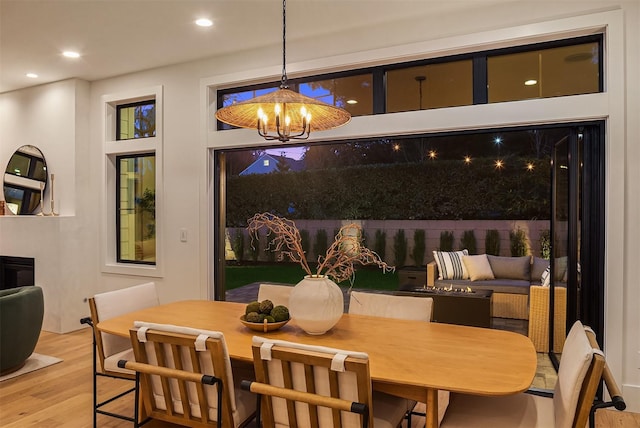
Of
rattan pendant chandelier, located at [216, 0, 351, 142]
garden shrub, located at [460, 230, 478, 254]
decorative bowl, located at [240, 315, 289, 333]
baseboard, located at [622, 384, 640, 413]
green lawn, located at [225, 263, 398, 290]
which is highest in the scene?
rattan pendant chandelier, located at [216, 0, 351, 142]

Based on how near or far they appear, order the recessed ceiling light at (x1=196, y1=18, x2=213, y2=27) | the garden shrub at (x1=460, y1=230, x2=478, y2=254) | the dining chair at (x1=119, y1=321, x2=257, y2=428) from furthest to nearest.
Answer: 1. the garden shrub at (x1=460, y1=230, x2=478, y2=254)
2. the recessed ceiling light at (x1=196, y1=18, x2=213, y2=27)
3. the dining chair at (x1=119, y1=321, x2=257, y2=428)

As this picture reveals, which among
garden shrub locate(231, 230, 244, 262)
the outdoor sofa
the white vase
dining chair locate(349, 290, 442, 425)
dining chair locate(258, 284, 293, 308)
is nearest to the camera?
the white vase

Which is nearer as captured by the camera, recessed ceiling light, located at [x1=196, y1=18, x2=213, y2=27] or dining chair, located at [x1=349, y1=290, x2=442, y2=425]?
dining chair, located at [x1=349, y1=290, x2=442, y2=425]

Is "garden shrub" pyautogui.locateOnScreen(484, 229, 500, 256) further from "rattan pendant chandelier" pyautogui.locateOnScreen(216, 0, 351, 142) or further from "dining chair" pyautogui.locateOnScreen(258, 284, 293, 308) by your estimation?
"rattan pendant chandelier" pyautogui.locateOnScreen(216, 0, 351, 142)

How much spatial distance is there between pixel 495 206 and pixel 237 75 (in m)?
4.50

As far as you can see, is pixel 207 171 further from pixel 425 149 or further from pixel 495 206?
pixel 495 206

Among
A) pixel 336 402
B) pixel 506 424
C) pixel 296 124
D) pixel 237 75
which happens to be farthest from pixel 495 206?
pixel 336 402

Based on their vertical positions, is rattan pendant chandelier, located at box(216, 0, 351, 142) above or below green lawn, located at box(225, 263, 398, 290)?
above

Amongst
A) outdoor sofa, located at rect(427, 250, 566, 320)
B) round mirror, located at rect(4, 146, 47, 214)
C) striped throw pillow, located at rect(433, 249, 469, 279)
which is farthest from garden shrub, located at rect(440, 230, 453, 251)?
round mirror, located at rect(4, 146, 47, 214)

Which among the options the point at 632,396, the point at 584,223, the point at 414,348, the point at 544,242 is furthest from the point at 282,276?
the point at 414,348

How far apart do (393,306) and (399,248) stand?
14.7 ft

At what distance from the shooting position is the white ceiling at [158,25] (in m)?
3.16

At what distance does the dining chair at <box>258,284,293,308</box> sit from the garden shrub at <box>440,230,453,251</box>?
14.7 feet

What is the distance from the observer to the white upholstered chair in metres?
2.58
